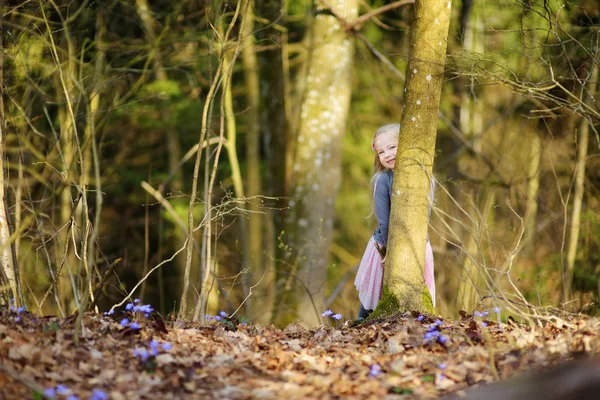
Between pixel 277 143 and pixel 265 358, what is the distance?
6.80m

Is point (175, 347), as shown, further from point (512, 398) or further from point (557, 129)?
point (557, 129)

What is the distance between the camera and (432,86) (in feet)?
17.7

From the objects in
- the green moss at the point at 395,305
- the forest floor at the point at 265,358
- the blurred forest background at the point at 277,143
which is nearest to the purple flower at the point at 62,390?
the forest floor at the point at 265,358

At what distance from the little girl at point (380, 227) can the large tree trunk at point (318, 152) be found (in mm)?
2885

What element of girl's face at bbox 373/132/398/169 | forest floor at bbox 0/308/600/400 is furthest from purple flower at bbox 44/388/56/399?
girl's face at bbox 373/132/398/169

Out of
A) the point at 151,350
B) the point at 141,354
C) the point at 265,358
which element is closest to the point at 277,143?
the point at 265,358

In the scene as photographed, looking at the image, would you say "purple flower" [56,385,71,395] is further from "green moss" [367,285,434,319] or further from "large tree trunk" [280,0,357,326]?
"large tree trunk" [280,0,357,326]

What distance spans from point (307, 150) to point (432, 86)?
12.4 feet

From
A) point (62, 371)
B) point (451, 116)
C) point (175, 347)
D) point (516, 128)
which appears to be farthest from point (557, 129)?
point (62, 371)

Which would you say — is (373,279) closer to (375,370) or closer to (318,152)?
(375,370)

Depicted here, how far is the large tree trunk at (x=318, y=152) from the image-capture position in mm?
8922

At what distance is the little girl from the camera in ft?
19.1

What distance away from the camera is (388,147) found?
5.91 metres

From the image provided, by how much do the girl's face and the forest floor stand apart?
4.70ft
